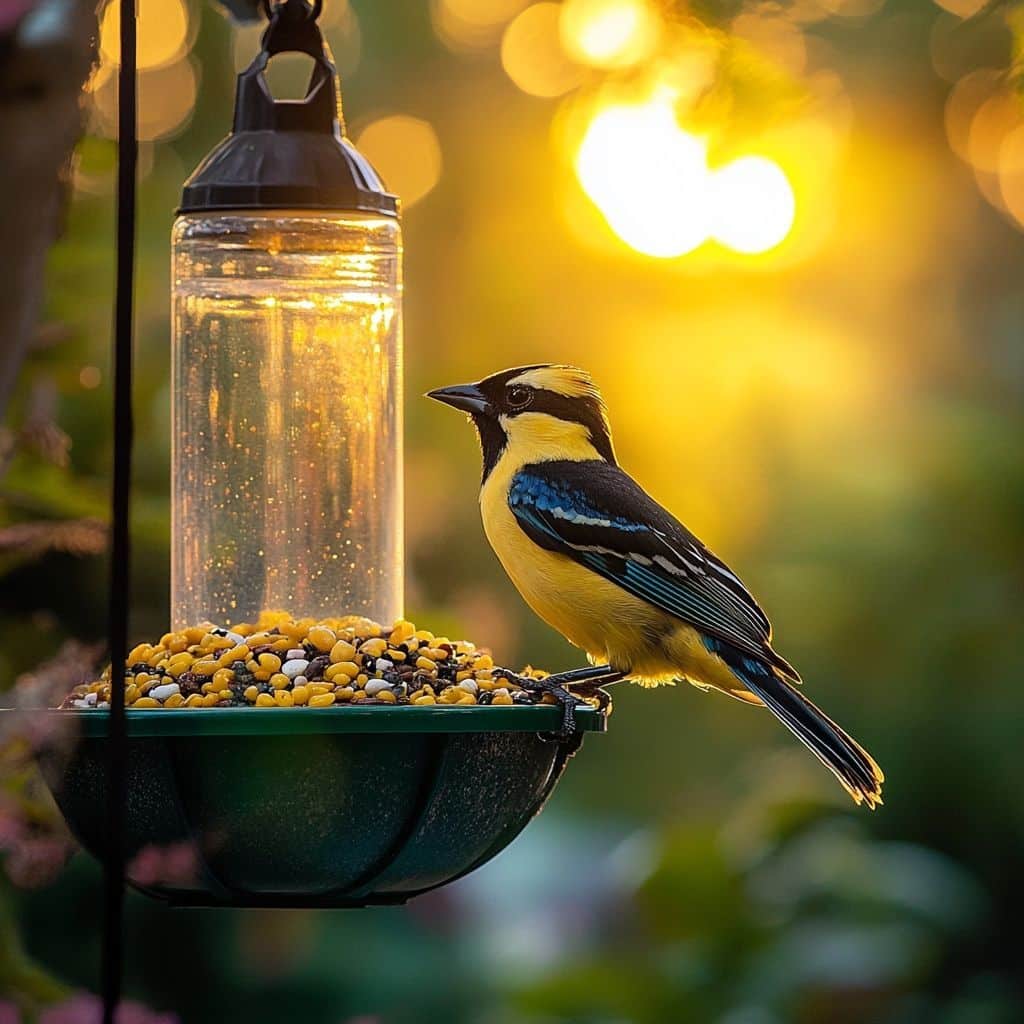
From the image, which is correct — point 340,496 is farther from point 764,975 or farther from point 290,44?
point 764,975

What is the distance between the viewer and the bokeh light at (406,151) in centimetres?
1178

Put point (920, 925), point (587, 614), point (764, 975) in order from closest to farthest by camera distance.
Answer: point (587, 614) → point (764, 975) → point (920, 925)

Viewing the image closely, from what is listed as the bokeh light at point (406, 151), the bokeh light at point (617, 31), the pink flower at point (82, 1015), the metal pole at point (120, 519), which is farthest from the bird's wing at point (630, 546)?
the bokeh light at point (406, 151)

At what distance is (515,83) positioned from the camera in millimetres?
12234

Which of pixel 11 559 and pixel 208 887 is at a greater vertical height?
pixel 11 559

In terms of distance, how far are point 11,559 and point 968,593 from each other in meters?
8.13

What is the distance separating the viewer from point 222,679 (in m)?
3.31

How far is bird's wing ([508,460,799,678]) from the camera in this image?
3922mm

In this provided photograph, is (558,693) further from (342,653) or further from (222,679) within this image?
(222,679)

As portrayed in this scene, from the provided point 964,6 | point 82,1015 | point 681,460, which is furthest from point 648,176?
point 82,1015

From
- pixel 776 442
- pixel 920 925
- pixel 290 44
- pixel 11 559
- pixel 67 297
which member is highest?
pixel 290 44

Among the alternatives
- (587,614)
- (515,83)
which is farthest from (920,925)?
(515,83)

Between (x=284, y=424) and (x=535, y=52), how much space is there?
8.22 m

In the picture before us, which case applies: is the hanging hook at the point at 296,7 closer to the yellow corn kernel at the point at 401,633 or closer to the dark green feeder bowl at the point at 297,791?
the yellow corn kernel at the point at 401,633
